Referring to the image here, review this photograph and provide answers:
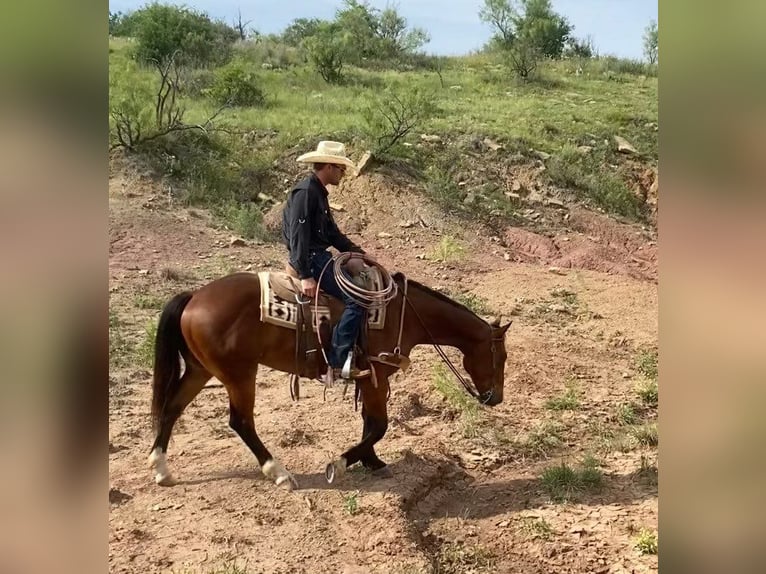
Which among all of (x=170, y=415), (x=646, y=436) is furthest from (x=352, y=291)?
(x=646, y=436)

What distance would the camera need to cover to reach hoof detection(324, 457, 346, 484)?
4.36 metres

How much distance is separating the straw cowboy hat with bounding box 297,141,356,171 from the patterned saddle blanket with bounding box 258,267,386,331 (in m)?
0.72

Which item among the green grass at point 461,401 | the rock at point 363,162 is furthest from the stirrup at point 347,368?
the rock at point 363,162

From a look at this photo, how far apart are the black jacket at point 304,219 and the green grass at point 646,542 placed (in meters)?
2.49

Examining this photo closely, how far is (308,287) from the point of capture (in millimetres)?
4133

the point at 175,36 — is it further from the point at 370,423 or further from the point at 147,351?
the point at 370,423

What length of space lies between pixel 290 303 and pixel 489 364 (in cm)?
144

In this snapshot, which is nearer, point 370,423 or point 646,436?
point 370,423

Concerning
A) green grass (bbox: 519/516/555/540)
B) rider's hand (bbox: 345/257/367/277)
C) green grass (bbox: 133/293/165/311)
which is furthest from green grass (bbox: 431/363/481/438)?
green grass (bbox: 133/293/165/311)

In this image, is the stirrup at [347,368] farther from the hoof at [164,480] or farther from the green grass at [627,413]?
the green grass at [627,413]

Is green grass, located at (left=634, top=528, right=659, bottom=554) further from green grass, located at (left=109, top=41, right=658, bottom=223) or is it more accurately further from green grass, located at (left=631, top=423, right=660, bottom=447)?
green grass, located at (left=109, top=41, right=658, bottom=223)

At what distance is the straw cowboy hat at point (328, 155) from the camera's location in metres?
4.03
